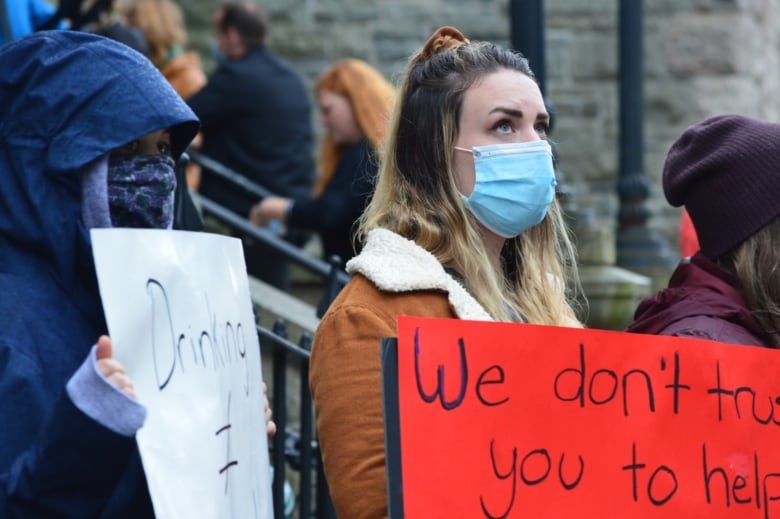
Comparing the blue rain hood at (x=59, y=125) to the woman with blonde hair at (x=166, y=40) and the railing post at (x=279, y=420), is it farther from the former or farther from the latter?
the woman with blonde hair at (x=166, y=40)

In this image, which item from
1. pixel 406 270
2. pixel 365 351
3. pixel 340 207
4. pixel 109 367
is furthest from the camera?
pixel 340 207

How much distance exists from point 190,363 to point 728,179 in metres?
1.29

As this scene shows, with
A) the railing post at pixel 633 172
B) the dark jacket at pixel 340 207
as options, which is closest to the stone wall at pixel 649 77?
the railing post at pixel 633 172

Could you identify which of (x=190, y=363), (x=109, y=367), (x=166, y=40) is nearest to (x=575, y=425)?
(x=190, y=363)

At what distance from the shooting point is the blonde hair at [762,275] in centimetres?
312

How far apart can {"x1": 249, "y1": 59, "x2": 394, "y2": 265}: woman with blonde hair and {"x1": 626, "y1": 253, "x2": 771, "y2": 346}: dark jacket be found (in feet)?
9.97

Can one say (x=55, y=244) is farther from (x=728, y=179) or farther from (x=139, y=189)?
(x=728, y=179)

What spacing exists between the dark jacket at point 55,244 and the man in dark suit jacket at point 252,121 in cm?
437

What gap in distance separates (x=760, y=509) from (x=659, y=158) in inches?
322

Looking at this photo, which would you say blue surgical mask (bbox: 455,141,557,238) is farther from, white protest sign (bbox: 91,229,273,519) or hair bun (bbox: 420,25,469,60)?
white protest sign (bbox: 91,229,273,519)

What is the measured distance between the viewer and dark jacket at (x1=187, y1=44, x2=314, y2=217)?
719cm

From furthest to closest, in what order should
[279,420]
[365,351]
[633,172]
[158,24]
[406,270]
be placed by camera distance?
[633,172]
[158,24]
[279,420]
[406,270]
[365,351]

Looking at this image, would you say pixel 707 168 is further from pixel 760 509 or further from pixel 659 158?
pixel 659 158

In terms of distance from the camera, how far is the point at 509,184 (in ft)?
9.70
